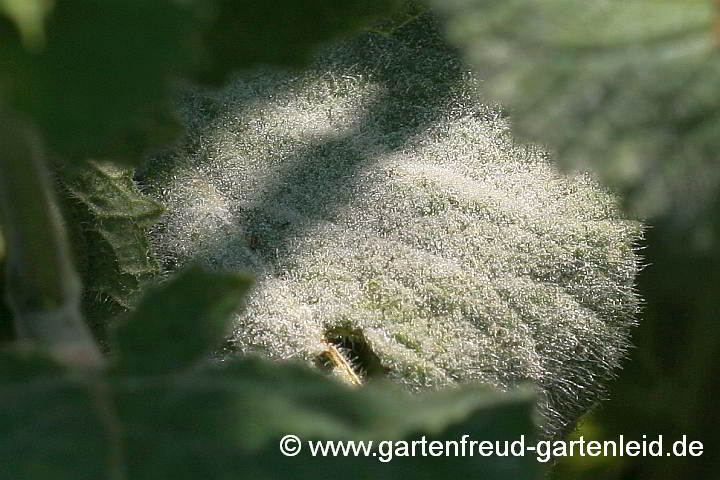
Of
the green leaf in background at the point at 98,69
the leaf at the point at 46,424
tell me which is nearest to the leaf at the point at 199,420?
the leaf at the point at 46,424

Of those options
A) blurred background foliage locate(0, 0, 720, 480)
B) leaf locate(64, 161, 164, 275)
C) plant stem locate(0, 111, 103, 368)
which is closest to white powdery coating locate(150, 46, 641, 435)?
leaf locate(64, 161, 164, 275)

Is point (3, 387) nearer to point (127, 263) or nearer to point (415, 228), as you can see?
point (127, 263)

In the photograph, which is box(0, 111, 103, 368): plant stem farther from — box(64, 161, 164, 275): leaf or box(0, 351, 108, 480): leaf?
box(64, 161, 164, 275): leaf

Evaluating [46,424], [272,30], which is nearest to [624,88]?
[272,30]

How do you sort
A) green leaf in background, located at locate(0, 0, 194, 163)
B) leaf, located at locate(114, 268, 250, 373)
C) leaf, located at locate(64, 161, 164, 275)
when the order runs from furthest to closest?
leaf, located at locate(64, 161, 164, 275) < leaf, located at locate(114, 268, 250, 373) < green leaf in background, located at locate(0, 0, 194, 163)

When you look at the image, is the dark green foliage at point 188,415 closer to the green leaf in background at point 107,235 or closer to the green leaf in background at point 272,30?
the green leaf in background at point 272,30
